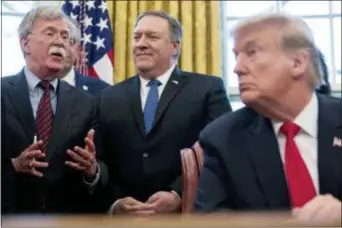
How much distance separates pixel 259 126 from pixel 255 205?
0.54 feet

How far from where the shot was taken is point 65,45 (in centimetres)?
142

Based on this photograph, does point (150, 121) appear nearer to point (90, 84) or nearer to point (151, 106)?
point (151, 106)

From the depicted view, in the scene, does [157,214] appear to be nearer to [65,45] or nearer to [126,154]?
[126,154]

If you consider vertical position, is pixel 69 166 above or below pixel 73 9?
below

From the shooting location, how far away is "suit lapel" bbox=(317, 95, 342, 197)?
1156 mm

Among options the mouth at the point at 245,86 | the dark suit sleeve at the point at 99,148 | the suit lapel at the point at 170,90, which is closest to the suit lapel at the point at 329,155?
the mouth at the point at 245,86

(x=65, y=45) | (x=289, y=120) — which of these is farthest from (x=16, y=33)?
(x=289, y=120)

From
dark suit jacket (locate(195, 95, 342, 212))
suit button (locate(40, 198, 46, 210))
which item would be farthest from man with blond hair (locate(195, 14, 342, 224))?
suit button (locate(40, 198, 46, 210))

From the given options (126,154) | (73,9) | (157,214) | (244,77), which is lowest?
(157,214)

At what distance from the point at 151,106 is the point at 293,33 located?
0.39m

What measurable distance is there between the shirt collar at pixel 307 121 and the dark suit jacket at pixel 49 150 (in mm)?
458

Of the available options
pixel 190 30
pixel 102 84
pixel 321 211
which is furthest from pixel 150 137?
pixel 190 30

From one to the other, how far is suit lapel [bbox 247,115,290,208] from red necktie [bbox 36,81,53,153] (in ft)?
1.55

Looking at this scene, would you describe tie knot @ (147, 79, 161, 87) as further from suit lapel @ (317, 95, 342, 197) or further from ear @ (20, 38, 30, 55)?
suit lapel @ (317, 95, 342, 197)
